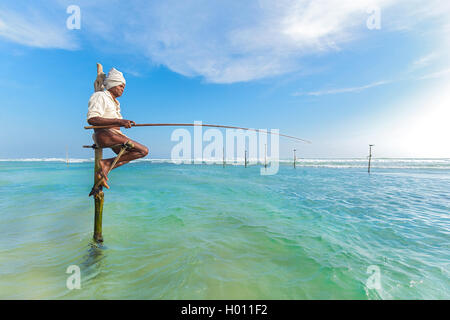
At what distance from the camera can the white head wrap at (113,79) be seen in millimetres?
2729

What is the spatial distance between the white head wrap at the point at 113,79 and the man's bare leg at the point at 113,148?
2.33ft

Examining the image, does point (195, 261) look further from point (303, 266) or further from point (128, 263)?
point (303, 266)

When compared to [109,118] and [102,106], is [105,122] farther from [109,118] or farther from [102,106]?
[102,106]

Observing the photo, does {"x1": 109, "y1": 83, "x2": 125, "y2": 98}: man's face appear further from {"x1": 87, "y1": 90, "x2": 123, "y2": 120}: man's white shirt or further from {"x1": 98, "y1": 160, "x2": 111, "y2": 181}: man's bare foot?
{"x1": 98, "y1": 160, "x2": 111, "y2": 181}: man's bare foot

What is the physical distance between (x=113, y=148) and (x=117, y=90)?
89 cm

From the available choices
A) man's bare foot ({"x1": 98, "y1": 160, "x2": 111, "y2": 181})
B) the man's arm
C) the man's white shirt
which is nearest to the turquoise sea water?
man's bare foot ({"x1": 98, "y1": 160, "x2": 111, "y2": 181})

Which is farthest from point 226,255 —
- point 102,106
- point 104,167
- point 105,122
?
point 102,106

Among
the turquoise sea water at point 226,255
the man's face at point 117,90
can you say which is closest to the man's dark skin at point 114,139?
the man's face at point 117,90

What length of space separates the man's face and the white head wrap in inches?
1.7

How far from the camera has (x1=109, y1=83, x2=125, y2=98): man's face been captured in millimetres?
2777

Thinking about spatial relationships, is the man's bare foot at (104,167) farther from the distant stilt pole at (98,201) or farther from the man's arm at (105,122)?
the man's arm at (105,122)

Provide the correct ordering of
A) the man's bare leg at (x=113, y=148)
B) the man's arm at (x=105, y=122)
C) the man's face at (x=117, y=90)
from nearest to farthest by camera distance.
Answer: the man's arm at (x=105, y=122), the man's bare leg at (x=113, y=148), the man's face at (x=117, y=90)

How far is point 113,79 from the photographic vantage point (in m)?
2.73
